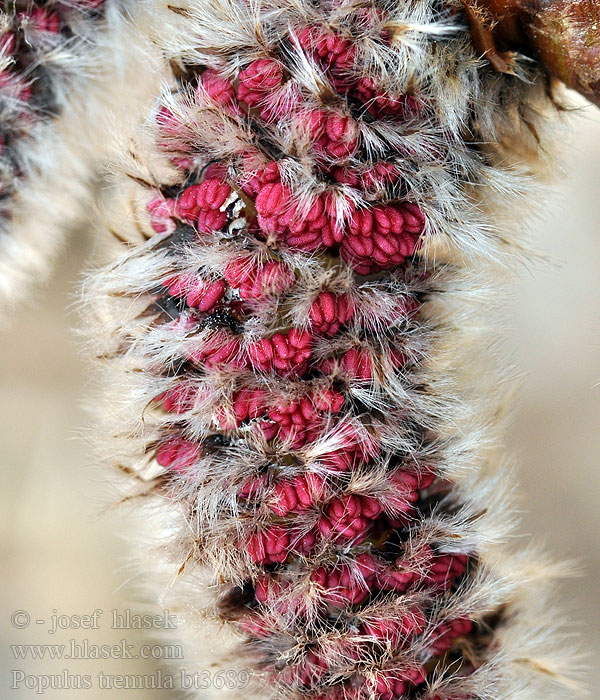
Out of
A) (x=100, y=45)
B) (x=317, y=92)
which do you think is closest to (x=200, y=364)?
(x=317, y=92)

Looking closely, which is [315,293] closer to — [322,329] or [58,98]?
[322,329]

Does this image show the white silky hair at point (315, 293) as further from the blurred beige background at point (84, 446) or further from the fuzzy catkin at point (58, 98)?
the blurred beige background at point (84, 446)

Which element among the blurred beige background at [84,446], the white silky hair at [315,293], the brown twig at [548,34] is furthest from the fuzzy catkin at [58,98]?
the brown twig at [548,34]

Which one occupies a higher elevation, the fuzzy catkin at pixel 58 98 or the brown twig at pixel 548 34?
the brown twig at pixel 548 34

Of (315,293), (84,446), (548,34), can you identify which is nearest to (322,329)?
(315,293)

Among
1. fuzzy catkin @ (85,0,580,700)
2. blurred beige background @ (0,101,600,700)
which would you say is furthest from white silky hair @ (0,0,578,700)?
blurred beige background @ (0,101,600,700)

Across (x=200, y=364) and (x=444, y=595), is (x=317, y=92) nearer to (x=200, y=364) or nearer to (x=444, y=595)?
(x=200, y=364)
